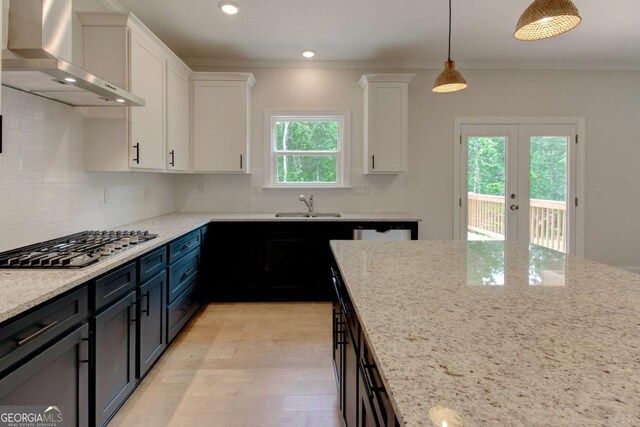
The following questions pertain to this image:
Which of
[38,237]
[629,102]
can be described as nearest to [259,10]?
[38,237]

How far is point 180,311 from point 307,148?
244 centimetres

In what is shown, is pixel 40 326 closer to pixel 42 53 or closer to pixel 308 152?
pixel 42 53

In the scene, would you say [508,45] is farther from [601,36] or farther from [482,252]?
[482,252]

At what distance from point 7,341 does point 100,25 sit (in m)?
2.32

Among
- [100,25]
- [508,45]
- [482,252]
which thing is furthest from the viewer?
[508,45]

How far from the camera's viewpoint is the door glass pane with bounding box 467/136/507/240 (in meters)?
4.53

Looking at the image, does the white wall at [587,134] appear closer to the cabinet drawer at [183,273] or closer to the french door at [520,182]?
the french door at [520,182]

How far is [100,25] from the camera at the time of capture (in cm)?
259

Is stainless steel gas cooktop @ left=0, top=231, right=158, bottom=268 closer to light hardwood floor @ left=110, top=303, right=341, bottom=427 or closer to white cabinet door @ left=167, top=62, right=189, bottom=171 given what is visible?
light hardwood floor @ left=110, top=303, right=341, bottom=427

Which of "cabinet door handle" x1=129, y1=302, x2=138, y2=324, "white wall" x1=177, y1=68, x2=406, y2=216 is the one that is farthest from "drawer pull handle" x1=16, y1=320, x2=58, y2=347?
"white wall" x1=177, y1=68, x2=406, y2=216

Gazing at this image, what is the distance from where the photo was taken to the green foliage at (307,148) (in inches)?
176

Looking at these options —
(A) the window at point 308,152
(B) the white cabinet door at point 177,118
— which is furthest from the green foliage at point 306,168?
(B) the white cabinet door at point 177,118

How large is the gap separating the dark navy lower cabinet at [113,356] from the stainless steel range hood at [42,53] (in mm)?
1156

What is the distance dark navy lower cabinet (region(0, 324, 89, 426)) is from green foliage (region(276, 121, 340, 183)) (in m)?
3.15
